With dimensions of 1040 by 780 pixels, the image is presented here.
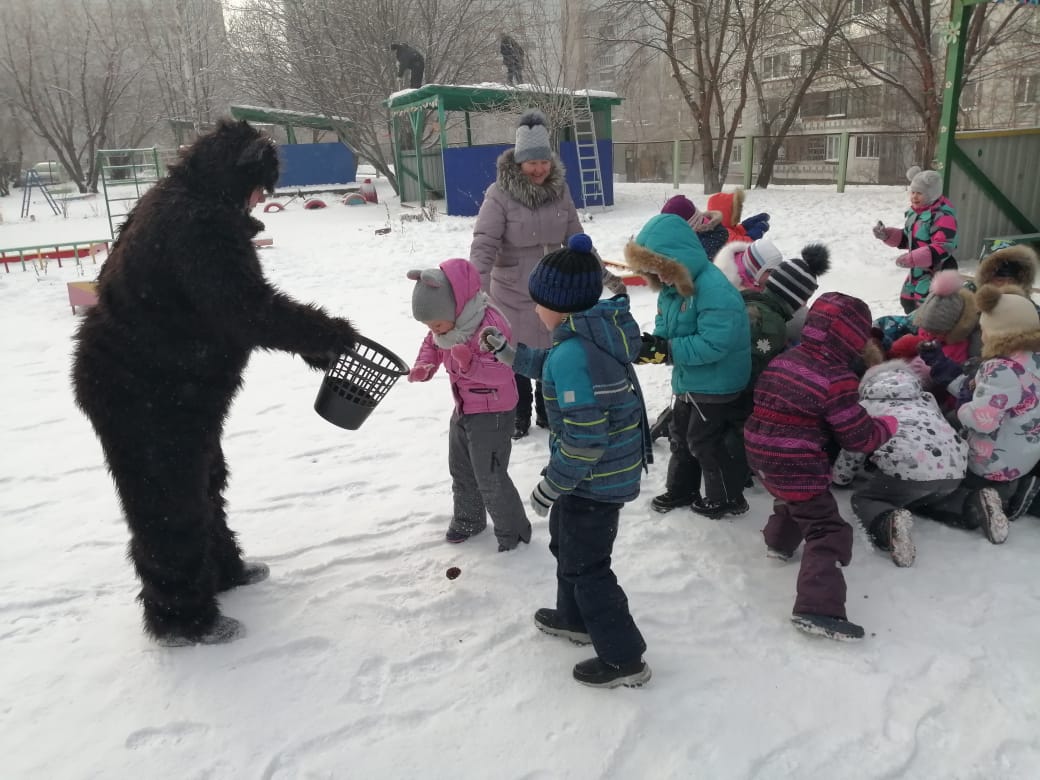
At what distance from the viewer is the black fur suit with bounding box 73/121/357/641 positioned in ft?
8.22

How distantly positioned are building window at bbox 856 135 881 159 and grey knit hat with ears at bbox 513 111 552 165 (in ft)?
94.4

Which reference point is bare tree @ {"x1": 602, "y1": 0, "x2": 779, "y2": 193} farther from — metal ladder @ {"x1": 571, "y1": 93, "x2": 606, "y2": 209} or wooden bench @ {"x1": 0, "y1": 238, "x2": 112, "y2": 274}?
wooden bench @ {"x1": 0, "y1": 238, "x2": 112, "y2": 274}

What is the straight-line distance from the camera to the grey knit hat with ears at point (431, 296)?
2.86m

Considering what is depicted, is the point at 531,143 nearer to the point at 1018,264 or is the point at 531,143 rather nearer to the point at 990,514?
the point at 1018,264

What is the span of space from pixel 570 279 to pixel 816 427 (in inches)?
49.5

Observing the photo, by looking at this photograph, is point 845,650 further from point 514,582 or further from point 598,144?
point 598,144

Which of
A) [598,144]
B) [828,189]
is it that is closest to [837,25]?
[828,189]

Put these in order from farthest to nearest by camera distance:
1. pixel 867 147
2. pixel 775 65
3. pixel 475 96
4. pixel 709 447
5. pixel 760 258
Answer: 1. pixel 867 147
2. pixel 775 65
3. pixel 475 96
4. pixel 760 258
5. pixel 709 447

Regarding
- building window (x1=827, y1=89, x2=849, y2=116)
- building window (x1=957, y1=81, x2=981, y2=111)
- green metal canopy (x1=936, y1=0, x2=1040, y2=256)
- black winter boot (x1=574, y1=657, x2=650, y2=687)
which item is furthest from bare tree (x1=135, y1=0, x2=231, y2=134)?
black winter boot (x1=574, y1=657, x2=650, y2=687)

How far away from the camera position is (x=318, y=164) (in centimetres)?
2442

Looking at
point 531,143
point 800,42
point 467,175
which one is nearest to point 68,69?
point 467,175

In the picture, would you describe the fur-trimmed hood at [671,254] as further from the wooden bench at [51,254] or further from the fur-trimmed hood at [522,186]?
the wooden bench at [51,254]

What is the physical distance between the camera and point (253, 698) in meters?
2.52

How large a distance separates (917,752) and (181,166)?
10.1 ft
